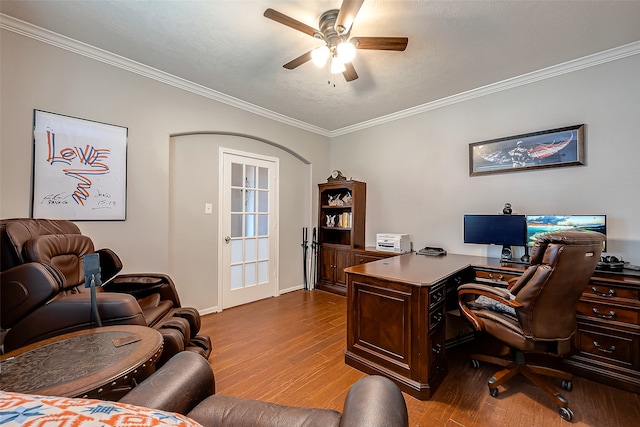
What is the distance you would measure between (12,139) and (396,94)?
3754 millimetres

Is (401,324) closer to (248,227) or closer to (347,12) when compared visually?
(347,12)

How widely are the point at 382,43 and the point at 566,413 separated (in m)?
2.74

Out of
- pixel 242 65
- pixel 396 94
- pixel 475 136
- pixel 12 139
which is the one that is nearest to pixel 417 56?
pixel 396 94

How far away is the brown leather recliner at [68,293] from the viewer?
148 cm

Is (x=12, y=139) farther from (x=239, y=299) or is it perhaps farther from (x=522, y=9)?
(x=522, y=9)

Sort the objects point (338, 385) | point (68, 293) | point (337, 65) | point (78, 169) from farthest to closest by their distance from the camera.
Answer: point (78, 169)
point (337, 65)
point (338, 385)
point (68, 293)

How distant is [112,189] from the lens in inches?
99.7

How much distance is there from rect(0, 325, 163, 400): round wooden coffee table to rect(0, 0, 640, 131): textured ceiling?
7.32 ft

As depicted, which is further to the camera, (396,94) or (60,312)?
(396,94)

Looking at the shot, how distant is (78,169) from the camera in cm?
235

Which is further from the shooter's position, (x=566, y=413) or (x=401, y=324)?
(x=401, y=324)

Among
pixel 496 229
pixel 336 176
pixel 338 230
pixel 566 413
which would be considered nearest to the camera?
pixel 566 413

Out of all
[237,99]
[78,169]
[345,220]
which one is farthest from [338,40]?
[345,220]

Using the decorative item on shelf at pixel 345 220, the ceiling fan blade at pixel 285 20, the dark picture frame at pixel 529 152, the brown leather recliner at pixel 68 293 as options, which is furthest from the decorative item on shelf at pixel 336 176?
the brown leather recliner at pixel 68 293
